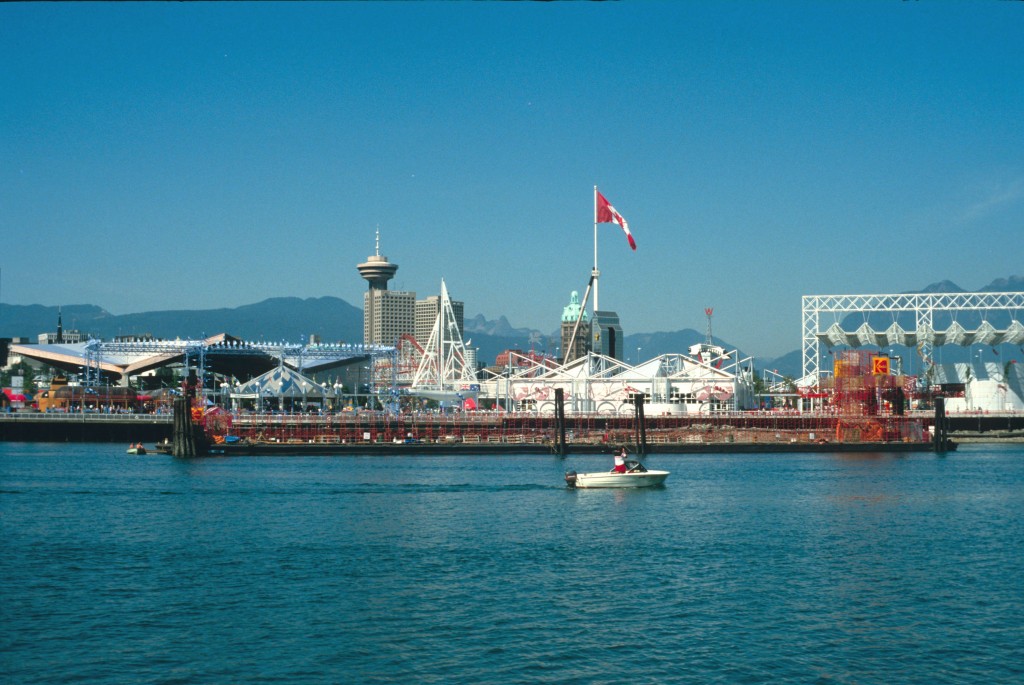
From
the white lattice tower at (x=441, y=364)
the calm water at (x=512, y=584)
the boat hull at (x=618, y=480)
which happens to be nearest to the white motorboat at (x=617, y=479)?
the boat hull at (x=618, y=480)

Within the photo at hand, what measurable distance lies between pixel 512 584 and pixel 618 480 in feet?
82.0

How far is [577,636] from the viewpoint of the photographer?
82.8 ft

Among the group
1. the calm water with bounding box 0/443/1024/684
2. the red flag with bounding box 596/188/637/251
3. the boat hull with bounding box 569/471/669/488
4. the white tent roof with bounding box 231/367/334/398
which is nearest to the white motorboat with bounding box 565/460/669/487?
the boat hull with bounding box 569/471/669/488

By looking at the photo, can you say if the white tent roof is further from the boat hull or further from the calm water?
the boat hull

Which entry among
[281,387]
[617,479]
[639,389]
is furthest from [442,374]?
[617,479]

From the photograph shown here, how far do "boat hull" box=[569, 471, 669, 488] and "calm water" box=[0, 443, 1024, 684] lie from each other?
1.86 ft

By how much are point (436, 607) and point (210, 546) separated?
42.2 ft

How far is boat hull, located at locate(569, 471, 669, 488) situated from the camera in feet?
183

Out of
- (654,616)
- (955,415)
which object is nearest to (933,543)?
(654,616)

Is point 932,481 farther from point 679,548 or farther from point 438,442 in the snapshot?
point 438,442

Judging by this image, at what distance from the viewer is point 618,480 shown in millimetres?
55688

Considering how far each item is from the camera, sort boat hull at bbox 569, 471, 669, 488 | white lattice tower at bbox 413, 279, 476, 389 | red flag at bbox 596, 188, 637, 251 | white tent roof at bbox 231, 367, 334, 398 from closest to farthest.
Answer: boat hull at bbox 569, 471, 669, 488 → red flag at bbox 596, 188, 637, 251 → white tent roof at bbox 231, 367, 334, 398 → white lattice tower at bbox 413, 279, 476, 389

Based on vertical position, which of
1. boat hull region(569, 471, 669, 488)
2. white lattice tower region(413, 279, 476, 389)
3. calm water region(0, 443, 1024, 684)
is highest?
white lattice tower region(413, 279, 476, 389)

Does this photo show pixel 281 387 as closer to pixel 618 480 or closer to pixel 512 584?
pixel 618 480
